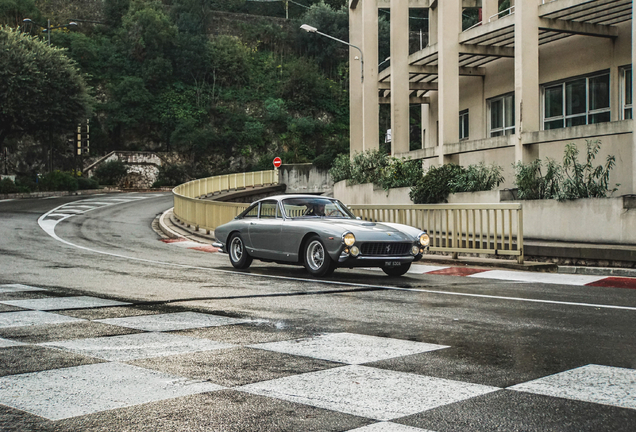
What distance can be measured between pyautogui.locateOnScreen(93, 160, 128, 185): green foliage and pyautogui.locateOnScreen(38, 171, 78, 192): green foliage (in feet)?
31.7

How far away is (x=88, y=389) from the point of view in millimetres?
4285

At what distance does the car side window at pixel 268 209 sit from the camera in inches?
508

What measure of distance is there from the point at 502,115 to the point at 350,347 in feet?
73.7

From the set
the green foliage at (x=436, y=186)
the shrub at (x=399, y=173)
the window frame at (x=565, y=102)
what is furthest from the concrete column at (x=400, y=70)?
the green foliage at (x=436, y=186)

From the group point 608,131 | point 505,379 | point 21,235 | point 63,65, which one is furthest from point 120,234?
point 63,65

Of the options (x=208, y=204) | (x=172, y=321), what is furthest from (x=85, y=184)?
(x=172, y=321)

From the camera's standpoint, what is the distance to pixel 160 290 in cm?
970

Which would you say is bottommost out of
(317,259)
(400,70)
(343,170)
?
(317,259)

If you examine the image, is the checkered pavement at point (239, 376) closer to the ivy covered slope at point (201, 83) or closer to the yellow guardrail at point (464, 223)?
the yellow guardrail at point (464, 223)

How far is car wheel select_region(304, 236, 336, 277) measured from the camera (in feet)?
37.4

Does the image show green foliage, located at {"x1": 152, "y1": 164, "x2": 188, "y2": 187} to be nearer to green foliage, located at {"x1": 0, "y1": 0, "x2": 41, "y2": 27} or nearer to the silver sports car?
green foliage, located at {"x1": 0, "y1": 0, "x2": 41, "y2": 27}

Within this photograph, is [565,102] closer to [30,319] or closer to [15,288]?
[15,288]

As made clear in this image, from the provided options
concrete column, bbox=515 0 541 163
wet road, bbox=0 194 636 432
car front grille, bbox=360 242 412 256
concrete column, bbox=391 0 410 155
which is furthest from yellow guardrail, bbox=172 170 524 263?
concrete column, bbox=391 0 410 155

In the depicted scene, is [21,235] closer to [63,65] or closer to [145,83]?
[63,65]
